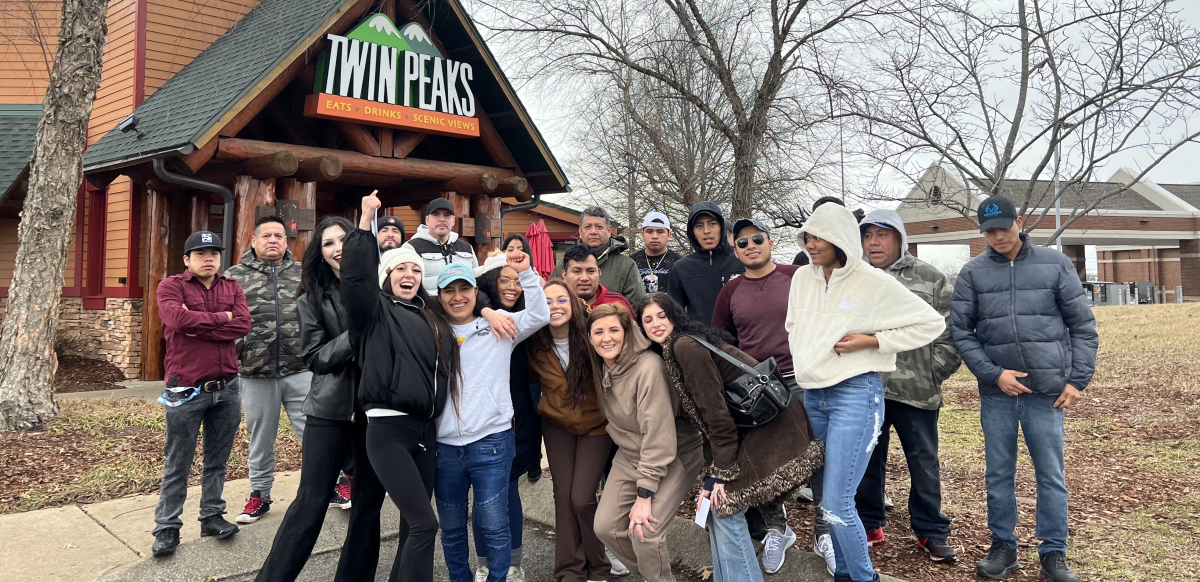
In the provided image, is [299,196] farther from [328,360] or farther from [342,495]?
[328,360]

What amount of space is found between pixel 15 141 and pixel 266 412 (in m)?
11.3

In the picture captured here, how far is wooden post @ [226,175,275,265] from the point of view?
31.0 feet

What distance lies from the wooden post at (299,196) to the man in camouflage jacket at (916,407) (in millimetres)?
7663

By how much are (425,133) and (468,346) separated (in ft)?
27.3

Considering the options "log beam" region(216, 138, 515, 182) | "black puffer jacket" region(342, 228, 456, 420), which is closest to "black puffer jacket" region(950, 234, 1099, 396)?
"black puffer jacket" region(342, 228, 456, 420)

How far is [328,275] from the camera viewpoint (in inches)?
148

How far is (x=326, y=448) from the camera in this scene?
3.57m

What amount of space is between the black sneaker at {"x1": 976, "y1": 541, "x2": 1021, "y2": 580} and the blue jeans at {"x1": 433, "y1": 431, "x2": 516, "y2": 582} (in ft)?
7.75

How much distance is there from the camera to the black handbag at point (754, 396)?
3385 millimetres

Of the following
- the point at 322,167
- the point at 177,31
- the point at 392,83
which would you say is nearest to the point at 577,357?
the point at 322,167

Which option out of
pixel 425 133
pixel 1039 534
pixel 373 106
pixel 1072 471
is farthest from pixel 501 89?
pixel 1039 534

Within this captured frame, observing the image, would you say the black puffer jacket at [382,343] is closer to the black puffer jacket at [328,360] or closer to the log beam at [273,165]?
the black puffer jacket at [328,360]

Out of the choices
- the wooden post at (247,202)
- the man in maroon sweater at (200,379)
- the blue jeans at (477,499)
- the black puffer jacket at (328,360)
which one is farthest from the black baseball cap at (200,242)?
the wooden post at (247,202)

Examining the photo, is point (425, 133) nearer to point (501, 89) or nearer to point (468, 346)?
point (501, 89)
